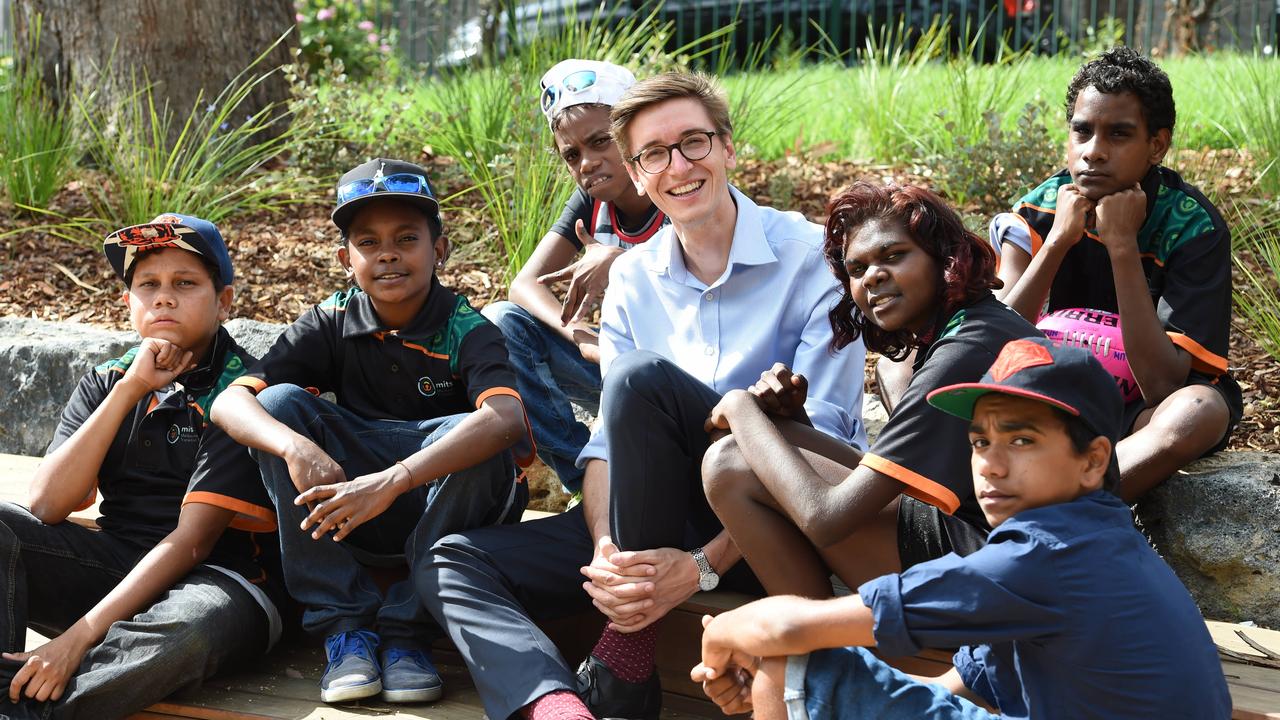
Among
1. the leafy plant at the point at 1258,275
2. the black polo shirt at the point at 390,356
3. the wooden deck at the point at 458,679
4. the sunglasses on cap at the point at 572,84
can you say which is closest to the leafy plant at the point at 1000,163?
the leafy plant at the point at 1258,275

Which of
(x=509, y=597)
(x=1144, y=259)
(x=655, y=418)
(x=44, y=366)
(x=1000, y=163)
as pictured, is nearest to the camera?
(x=655, y=418)

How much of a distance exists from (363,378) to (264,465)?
0.42 metres

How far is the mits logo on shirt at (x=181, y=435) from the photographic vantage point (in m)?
3.41

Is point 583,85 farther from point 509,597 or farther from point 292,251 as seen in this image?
point 292,251

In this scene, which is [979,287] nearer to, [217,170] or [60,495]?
[60,495]

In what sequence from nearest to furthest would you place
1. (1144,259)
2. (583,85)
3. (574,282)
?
(1144,259), (574,282), (583,85)

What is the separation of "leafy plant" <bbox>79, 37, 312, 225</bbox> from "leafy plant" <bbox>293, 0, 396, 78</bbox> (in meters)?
3.41

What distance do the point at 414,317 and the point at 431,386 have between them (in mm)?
193

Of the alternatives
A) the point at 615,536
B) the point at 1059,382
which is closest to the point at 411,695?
the point at 615,536

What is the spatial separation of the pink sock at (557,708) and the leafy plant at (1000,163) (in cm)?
295

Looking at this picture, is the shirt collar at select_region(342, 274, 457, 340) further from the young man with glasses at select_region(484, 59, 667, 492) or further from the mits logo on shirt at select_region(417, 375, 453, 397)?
the young man with glasses at select_region(484, 59, 667, 492)

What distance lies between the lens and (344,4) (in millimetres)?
10828

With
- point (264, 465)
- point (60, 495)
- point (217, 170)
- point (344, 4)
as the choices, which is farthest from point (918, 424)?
point (344, 4)

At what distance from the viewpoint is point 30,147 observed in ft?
18.6
